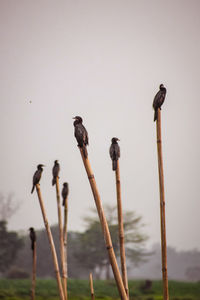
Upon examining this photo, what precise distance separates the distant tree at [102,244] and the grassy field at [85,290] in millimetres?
4130

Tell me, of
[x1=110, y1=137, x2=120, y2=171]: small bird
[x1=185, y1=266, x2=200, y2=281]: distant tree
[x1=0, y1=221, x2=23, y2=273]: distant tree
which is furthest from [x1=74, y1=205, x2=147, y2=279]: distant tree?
[x1=110, y1=137, x2=120, y2=171]: small bird

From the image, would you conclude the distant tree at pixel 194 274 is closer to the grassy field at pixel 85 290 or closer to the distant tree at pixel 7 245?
the grassy field at pixel 85 290

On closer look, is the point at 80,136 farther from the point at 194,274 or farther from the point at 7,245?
the point at 194,274

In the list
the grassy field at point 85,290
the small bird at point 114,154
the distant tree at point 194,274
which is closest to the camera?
the small bird at point 114,154

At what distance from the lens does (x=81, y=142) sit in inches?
54.2

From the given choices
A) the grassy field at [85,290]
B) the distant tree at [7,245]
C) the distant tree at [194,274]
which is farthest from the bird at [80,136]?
the distant tree at [194,274]

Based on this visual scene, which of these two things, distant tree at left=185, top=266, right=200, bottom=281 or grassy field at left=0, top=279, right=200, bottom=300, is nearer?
grassy field at left=0, top=279, right=200, bottom=300

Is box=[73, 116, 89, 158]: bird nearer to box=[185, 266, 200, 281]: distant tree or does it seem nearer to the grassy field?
the grassy field

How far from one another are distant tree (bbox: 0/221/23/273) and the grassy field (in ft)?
11.3

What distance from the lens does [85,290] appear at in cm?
1484

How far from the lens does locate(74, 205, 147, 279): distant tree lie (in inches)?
808

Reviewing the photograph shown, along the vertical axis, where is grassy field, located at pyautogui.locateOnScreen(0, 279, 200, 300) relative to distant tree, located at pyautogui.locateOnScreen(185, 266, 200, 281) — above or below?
below

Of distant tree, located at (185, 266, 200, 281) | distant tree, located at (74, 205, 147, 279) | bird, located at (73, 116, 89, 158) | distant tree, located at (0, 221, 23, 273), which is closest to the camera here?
bird, located at (73, 116, 89, 158)

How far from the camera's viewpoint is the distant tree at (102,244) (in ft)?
67.4
